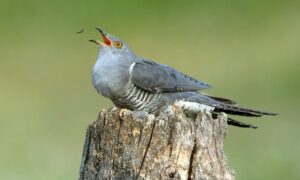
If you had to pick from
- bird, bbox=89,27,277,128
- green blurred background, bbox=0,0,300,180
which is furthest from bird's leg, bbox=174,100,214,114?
green blurred background, bbox=0,0,300,180

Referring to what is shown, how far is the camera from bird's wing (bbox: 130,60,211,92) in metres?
6.91

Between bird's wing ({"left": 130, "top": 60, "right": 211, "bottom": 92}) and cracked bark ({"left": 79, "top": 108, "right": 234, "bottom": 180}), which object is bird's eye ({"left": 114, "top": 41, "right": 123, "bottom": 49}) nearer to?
bird's wing ({"left": 130, "top": 60, "right": 211, "bottom": 92})

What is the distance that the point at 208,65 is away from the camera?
1438 centimetres

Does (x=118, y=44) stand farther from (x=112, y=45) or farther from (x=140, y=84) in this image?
(x=140, y=84)

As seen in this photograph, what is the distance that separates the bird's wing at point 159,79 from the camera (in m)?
6.91

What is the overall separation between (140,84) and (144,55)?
7456mm

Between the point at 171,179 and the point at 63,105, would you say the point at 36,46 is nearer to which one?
the point at 63,105

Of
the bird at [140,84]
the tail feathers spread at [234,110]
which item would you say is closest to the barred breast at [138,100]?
the bird at [140,84]

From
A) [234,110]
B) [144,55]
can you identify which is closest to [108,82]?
[234,110]

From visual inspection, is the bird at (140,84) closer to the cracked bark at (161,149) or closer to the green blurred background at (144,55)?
the green blurred background at (144,55)

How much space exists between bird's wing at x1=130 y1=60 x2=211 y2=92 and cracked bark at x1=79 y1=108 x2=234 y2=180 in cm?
225

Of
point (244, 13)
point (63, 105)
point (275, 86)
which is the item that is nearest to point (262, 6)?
point (244, 13)

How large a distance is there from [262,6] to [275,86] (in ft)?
21.8

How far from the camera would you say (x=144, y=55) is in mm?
14383
